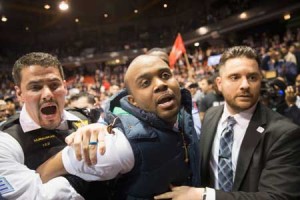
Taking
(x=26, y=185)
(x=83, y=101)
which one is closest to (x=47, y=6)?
(x=83, y=101)

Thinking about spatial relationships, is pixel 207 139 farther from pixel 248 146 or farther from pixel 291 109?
pixel 291 109

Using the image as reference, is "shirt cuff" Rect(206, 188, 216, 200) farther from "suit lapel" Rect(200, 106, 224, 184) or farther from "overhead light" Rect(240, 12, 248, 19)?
"overhead light" Rect(240, 12, 248, 19)

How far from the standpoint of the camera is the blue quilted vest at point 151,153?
1327 millimetres

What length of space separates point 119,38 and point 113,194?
24.5 metres

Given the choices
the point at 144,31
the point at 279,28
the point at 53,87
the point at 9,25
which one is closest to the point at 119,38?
the point at 144,31

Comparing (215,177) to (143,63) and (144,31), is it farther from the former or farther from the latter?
(144,31)

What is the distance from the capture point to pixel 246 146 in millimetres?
1894

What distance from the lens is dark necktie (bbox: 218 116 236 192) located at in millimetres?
1922

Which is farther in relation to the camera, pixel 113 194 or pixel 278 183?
pixel 278 183

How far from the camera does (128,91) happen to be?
1520 millimetres

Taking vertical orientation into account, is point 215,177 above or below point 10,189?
below

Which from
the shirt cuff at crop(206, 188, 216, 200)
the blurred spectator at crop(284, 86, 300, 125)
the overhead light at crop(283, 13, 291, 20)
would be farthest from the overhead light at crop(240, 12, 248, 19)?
the shirt cuff at crop(206, 188, 216, 200)

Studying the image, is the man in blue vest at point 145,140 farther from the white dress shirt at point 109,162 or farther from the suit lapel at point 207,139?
the suit lapel at point 207,139

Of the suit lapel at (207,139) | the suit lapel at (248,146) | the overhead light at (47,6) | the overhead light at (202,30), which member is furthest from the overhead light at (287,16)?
the overhead light at (47,6)
